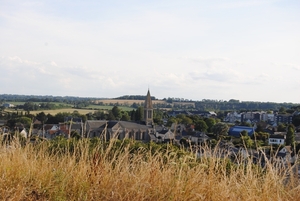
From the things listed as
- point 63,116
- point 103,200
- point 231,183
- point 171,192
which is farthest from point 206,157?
point 63,116

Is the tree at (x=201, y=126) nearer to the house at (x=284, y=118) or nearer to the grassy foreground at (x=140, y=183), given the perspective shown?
the house at (x=284, y=118)

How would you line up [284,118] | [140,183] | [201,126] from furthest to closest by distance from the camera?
[284,118] < [201,126] < [140,183]

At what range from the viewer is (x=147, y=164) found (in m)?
3.97

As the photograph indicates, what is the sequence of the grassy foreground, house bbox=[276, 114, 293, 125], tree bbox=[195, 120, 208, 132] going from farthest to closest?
1. house bbox=[276, 114, 293, 125]
2. tree bbox=[195, 120, 208, 132]
3. the grassy foreground

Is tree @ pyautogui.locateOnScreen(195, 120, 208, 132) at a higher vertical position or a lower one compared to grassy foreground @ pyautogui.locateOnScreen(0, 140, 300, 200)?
lower

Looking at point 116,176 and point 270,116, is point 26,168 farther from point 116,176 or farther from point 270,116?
point 270,116

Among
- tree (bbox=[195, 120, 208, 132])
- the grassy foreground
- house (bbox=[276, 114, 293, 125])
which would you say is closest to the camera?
the grassy foreground

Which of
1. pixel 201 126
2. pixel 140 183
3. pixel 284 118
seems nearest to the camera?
pixel 140 183

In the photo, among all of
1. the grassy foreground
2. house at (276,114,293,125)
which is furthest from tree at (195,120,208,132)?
the grassy foreground

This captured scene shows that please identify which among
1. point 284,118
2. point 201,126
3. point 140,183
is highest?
point 140,183

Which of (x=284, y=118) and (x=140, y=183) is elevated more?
(x=140, y=183)

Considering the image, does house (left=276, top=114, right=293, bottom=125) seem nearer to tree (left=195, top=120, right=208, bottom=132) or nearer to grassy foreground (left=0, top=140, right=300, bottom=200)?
tree (left=195, top=120, right=208, bottom=132)

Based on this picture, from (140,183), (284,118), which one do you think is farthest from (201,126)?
(140,183)

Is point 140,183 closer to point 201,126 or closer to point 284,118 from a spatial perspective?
point 201,126
